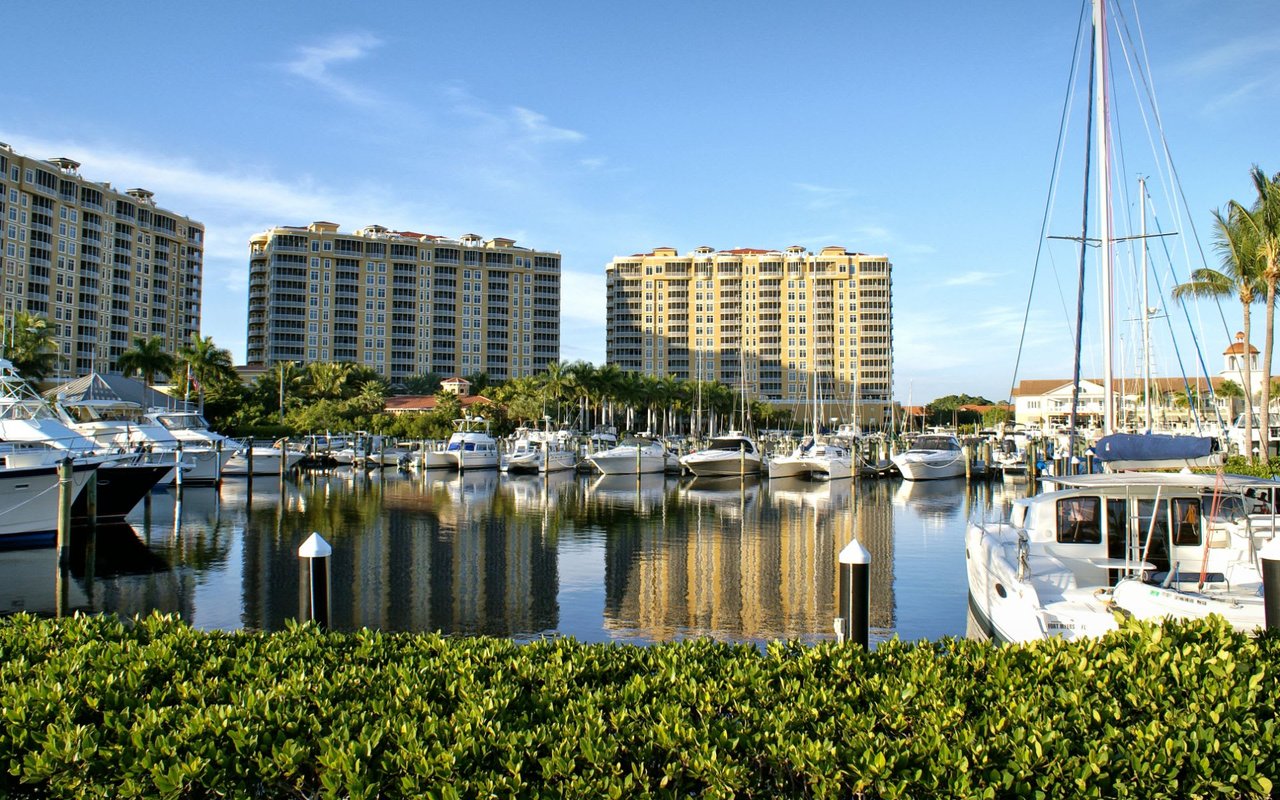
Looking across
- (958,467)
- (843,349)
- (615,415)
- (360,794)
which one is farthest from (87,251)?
(360,794)

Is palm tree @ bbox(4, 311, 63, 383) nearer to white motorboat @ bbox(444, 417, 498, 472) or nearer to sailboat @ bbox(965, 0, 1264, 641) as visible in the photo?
white motorboat @ bbox(444, 417, 498, 472)

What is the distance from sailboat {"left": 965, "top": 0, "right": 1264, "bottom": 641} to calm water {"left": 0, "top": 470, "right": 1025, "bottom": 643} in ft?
10.3

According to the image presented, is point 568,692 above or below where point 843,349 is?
below

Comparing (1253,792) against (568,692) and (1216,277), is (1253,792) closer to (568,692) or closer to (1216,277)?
(568,692)

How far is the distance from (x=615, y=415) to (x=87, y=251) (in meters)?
69.0

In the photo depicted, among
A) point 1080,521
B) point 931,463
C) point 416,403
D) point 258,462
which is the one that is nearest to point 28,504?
point 1080,521

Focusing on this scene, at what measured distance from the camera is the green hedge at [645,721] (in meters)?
4.37

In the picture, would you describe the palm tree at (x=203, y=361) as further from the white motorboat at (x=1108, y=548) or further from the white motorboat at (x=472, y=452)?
the white motorboat at (x=1108, y=548)

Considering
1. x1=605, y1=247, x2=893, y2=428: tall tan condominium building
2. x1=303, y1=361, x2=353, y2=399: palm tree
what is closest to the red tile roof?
x1=303, y1=361, x2=353, y2=399: palm tree

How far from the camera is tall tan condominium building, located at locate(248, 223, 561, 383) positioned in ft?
471

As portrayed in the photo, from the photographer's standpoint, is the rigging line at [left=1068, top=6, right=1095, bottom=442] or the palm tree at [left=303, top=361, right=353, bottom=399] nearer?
the rigging line at [left=1068, top=6, right=1095, bottom=442]

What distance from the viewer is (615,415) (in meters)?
123

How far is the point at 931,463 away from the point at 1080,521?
48.4 metres

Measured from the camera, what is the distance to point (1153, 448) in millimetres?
18672
